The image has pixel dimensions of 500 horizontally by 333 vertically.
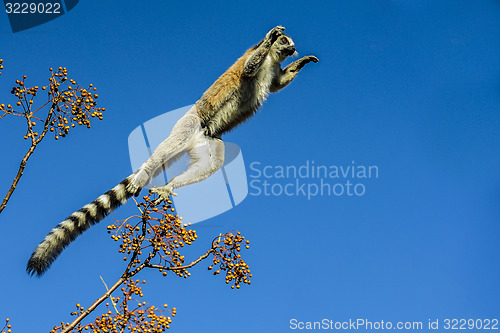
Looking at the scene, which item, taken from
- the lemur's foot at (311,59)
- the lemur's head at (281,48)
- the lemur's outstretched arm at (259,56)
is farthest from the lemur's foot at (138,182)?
the lemur's foot at (311,59)

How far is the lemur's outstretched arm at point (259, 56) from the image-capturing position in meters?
8.26

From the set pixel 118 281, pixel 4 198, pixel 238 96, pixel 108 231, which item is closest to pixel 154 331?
pixel 118 281

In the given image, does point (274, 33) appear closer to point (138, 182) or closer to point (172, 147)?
point (172, 147)

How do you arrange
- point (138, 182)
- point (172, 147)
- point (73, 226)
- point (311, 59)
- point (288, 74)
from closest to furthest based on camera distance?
1. point (73, 226)
2. point (138, 182)
3. point (172, 147)
4. point (311, 59)
5. point (288, 74)

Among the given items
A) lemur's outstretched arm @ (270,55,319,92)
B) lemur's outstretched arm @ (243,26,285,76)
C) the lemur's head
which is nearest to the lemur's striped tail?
lemur's outstretched arm @ (243,26,285,76)

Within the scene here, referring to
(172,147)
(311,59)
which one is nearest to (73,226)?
(172,147)

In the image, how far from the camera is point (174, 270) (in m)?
4.77

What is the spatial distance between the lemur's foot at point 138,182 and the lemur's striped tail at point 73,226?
6cm

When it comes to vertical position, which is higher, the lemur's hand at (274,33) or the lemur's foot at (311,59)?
the lemur's foot at (311,59)

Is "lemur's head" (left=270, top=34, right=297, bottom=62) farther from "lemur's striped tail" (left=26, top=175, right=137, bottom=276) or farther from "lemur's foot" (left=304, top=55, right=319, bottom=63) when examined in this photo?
"lemur's striped tail" (left=26, top=175, right=137, bottom=276)

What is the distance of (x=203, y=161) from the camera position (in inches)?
325

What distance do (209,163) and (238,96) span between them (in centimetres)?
121

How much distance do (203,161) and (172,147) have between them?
22.0 inches

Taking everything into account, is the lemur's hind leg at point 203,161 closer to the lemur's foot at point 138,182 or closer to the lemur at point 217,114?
the lemur at point 217,114
